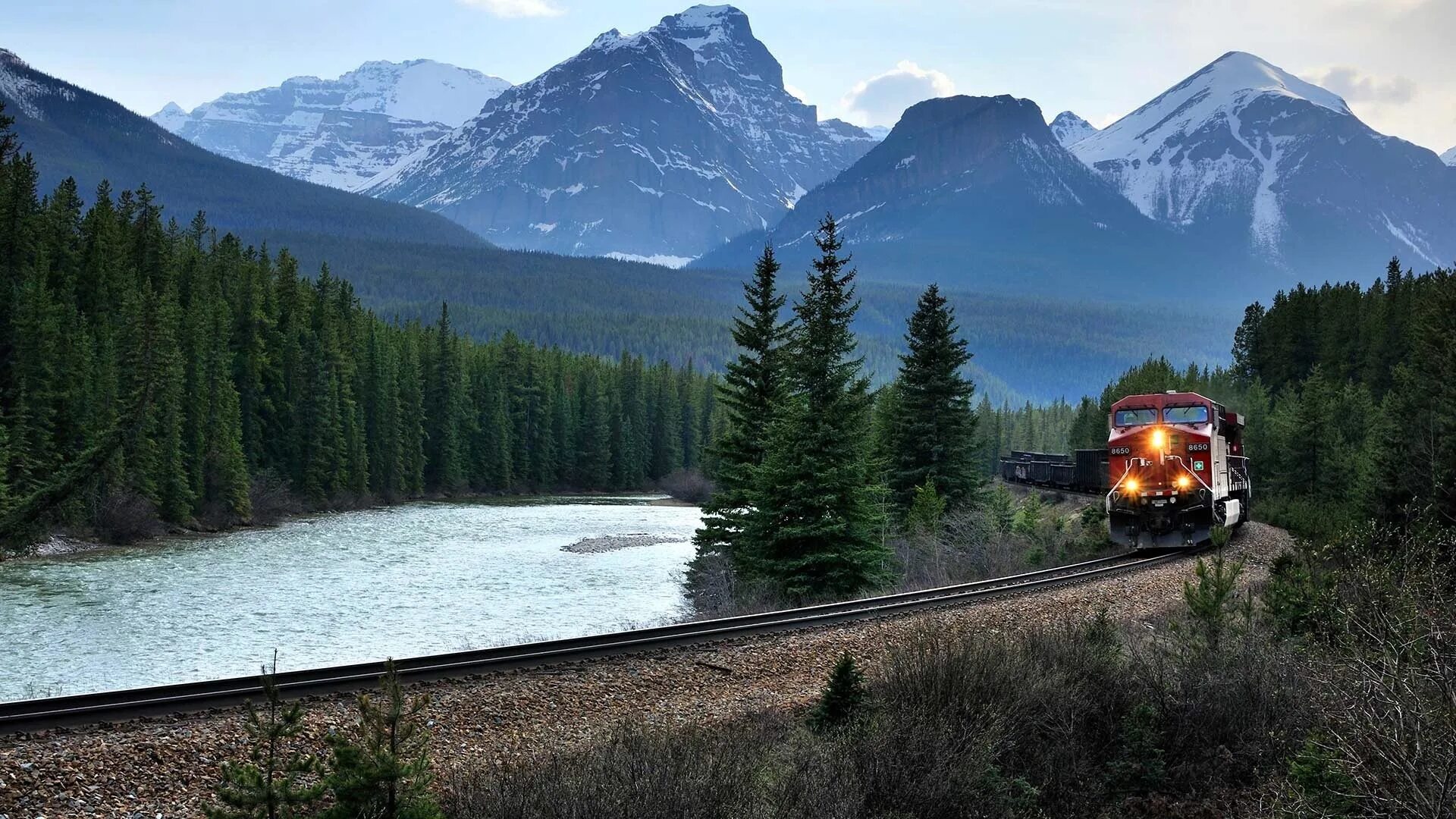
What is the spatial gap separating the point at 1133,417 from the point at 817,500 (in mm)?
10807

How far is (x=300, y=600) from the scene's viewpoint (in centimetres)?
3534

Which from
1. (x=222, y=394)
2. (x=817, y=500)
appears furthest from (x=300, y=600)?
(x=222, y=394)

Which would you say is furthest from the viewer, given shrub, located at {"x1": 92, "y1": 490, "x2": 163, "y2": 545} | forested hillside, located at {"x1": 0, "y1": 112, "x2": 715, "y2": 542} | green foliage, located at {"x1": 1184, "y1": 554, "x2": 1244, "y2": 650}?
forested hillside, located at {"x1": 0, "y1": 112, "x2": 715, "y2": 542}

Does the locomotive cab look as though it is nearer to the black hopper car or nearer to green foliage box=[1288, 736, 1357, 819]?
the black hopper car

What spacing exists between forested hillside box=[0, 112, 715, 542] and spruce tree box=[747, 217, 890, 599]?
118 feet

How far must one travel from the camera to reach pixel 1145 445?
105ft

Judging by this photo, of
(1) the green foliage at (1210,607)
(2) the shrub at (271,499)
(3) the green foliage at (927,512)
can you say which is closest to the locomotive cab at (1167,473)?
(3) the green foliage at (927,512)

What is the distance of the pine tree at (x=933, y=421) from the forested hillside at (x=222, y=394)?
124ft

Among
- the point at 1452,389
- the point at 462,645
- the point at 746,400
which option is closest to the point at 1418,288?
the point at 1452,389

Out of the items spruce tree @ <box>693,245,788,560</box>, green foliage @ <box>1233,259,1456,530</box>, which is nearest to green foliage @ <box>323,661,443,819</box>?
green foliage @ <box>1233,259,1456,530</box>

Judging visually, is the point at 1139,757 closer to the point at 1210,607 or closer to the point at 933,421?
the point at 1210,607

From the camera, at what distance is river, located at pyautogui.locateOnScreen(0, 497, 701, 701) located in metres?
25.5

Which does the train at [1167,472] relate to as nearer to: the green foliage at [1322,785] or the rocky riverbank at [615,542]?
the green foliage at [1322,785]

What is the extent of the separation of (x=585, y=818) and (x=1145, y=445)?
2648cm
